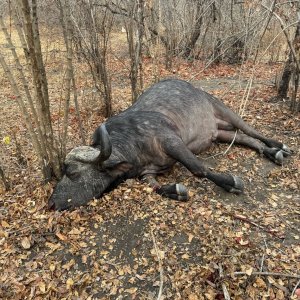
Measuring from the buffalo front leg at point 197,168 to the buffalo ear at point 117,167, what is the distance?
0.55 meters

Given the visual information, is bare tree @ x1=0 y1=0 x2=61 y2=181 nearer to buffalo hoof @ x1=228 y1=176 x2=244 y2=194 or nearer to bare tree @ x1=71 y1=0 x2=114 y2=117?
buffalo hoof @ x1=228 y1=176 x2=244 y2=194

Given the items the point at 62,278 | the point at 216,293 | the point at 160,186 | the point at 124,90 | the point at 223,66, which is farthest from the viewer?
the point at 223,66

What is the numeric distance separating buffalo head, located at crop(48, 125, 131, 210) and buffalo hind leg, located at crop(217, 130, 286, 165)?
7.01 feet

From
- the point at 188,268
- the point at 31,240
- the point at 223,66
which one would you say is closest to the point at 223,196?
the point at 188,268

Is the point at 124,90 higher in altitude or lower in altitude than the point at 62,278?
lower

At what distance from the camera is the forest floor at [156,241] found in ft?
10.0

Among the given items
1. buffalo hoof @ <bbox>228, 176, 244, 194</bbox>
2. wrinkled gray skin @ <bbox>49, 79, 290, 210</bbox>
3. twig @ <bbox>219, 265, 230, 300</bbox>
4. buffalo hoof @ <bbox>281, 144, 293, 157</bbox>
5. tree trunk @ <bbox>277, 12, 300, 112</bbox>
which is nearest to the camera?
twig @ <bbox>219, 265, 230, 300</bbox>

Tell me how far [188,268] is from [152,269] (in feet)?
1.00

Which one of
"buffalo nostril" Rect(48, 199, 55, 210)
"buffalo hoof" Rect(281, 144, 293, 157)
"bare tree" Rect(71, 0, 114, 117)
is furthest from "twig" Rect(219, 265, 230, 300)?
"bare tree" Rect(71, 0, 114, 117)

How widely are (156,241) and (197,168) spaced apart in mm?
1194

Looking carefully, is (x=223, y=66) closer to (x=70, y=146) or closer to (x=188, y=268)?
(x=70, y=146)

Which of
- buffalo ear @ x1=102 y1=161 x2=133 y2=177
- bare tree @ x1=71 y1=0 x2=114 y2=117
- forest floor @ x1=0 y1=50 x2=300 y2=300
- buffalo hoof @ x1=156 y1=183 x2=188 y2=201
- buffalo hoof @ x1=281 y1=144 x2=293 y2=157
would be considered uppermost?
bare tree @ x1=71 y1=0 x2=114 y2=117

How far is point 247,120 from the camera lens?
650cm

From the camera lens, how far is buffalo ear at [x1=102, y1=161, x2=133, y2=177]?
406 centimetres
